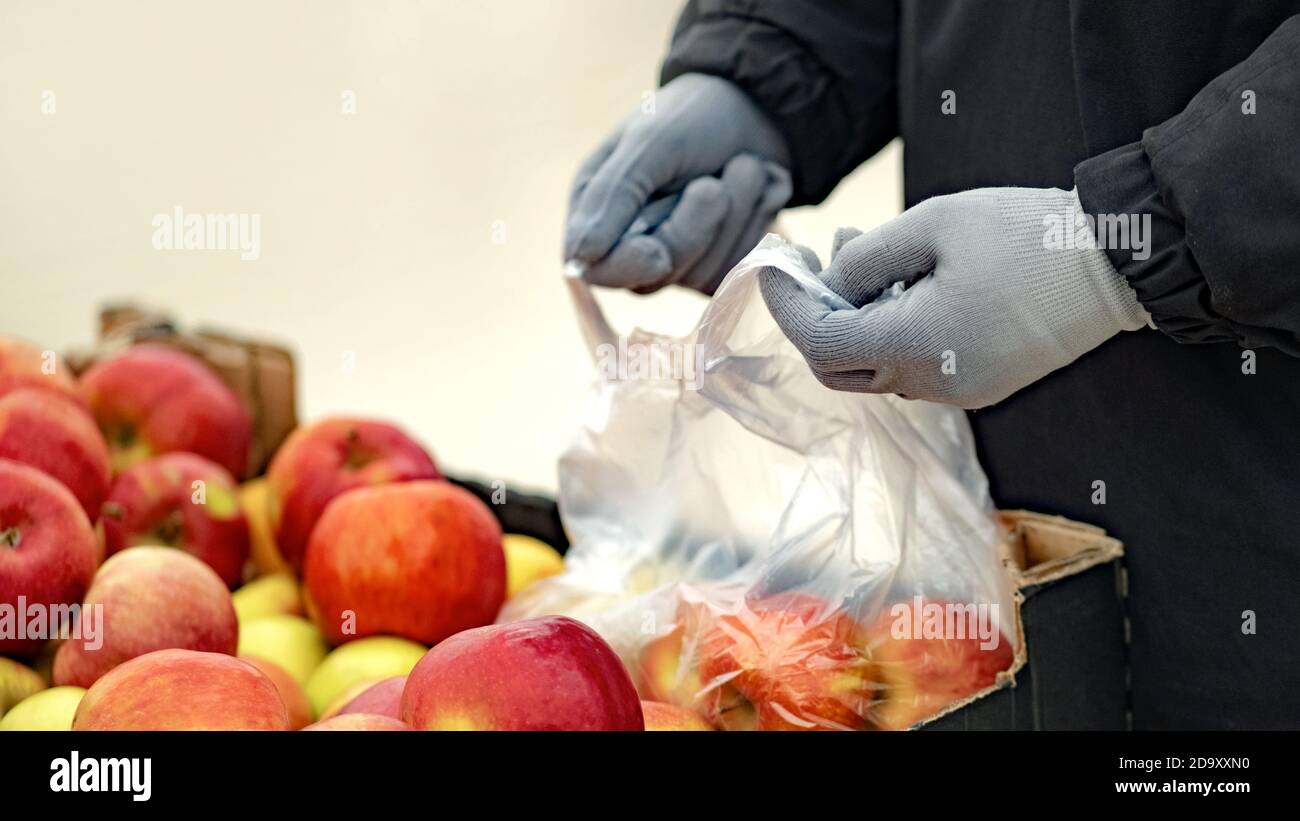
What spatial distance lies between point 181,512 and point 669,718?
0.44 meters

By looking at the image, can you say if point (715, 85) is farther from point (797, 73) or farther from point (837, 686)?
point (837, 686)

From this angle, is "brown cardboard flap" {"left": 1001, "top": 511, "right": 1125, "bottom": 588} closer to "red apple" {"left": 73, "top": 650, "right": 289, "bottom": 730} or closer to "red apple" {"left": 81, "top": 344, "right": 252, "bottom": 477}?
"red apple" {"left": 73, "top": 650, "right": 289, "bottom": 730}

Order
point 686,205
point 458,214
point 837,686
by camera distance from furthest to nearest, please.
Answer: point 458,214 < point 686,205 < point 837,686

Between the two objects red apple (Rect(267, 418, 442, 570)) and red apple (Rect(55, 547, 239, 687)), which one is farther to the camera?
red apple (Rect(267, 418, 442, 570))

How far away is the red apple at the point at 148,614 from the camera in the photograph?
2.11ft

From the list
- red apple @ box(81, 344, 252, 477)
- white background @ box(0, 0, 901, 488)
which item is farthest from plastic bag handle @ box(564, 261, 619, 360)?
white background @ box(0, 0, 901, 488)

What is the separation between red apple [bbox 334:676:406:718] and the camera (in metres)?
0.57

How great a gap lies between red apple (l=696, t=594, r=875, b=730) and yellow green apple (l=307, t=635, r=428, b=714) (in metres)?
0.21

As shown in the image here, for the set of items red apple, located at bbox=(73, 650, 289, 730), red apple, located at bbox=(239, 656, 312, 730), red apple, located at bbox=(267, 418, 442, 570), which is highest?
red apple, located at bbox=(267, 418, 442, 570)

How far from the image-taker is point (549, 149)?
7.15 feet

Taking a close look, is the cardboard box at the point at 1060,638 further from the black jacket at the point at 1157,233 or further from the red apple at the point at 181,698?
the red apple at the point at 181,698

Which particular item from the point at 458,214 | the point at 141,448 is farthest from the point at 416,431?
the point at 141,448

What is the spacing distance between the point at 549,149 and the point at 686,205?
4.47 ft

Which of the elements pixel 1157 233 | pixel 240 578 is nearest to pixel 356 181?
pixel 240 578
